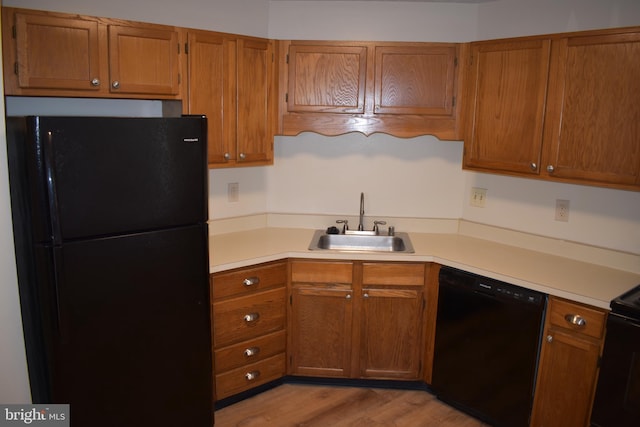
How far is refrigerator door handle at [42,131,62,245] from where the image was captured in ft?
6.38

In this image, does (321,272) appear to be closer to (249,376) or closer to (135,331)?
(249,376)

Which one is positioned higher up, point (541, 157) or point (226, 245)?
point (541, 157)

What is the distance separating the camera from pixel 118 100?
2.77 meters

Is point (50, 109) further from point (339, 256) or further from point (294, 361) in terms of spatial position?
point (294, 361)

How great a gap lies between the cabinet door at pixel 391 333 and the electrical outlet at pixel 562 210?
0.89 meters

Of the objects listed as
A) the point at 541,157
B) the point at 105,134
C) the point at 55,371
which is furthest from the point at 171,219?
the point at 541,157

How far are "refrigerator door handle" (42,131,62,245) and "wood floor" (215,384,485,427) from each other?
1.38 metres

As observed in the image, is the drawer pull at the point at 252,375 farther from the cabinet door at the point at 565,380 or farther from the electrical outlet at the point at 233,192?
the cabinet door at the point at 565,380

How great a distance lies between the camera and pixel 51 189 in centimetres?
197

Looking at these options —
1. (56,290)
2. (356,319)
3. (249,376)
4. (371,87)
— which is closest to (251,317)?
(249,376)

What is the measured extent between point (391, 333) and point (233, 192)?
4.24ft

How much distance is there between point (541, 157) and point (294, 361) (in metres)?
1.76

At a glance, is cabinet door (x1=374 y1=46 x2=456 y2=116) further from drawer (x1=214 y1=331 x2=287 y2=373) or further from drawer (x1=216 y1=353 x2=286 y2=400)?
drawer (x1=216 y1=353 x2=286 y2=400)

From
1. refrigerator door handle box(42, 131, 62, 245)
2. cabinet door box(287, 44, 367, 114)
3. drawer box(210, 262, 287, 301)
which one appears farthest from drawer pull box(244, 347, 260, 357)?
cabinet door box(287, 44, 367, 114)
